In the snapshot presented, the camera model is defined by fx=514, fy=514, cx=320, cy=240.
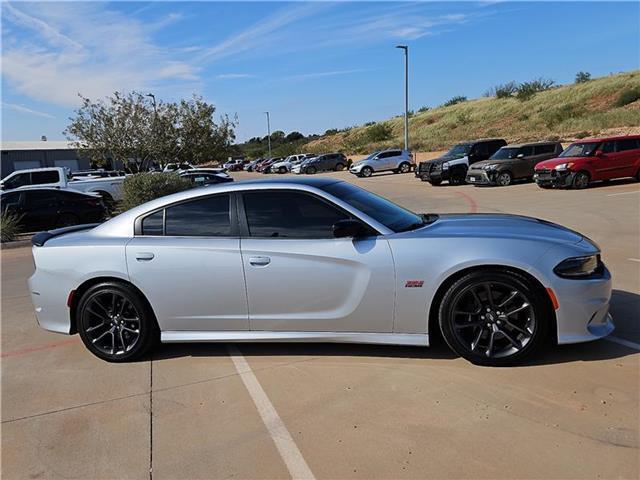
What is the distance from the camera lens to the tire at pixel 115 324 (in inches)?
174

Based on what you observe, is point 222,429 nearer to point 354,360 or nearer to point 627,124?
point 354,360

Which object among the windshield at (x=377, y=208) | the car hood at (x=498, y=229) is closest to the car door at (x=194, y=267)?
the windshield at (x=377, y=208)

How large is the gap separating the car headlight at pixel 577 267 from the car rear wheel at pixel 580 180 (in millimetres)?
14329

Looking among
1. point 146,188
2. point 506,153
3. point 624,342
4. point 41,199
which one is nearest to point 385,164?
point 506,153

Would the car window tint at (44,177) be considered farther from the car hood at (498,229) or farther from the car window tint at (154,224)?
the car hood at (498,229)

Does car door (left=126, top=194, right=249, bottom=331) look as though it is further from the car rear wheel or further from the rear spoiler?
the car rear wheel

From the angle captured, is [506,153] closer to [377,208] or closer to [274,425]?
[377,208]

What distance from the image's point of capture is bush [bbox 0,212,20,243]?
13.0 metres

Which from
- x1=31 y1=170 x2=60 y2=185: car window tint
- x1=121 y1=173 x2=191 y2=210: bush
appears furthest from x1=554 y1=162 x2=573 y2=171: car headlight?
x1=31 y1=170 x2=60 y2=185: car window tint

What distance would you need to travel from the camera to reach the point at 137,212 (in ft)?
15.1

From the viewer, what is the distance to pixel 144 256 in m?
4.35

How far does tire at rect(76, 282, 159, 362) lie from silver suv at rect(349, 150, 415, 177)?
29153 mm

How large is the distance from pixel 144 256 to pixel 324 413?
2.04m

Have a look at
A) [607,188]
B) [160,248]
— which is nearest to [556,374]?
[160,248]
